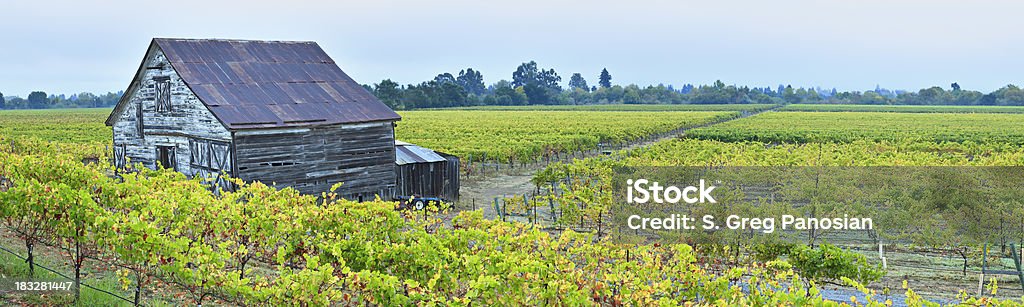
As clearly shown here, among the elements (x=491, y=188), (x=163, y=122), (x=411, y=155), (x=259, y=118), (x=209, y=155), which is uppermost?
(x=259, y=118)

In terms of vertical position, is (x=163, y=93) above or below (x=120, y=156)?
above

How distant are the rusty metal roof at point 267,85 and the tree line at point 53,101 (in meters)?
164

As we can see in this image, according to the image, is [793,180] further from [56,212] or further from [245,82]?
[56,212]

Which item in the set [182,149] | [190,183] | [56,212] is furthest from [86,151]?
[56,212]

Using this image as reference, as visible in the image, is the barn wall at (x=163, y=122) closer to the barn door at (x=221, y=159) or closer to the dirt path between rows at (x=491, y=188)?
the barn door at (x=221, y=159)

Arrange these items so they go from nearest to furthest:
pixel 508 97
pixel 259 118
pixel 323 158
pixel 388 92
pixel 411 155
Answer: pixel 259 118, pixel 323 158, pixel 411 155, pixel 388 92, pixel 508 97

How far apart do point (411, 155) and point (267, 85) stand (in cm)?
436

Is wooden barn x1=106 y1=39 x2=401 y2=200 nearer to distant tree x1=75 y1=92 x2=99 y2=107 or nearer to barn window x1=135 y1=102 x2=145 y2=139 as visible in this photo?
barn window x1=135 y1=102 x2=145 y2=139

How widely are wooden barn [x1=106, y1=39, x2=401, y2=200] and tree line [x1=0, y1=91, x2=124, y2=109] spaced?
6387 inches

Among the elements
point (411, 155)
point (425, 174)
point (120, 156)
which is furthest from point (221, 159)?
point (120, 156)

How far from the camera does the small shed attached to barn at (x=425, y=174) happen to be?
23.0 metres

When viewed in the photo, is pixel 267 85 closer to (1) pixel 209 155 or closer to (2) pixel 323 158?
(1) pixel 209 155

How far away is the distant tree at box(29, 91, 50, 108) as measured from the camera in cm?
16350

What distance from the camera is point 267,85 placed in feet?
70.9
